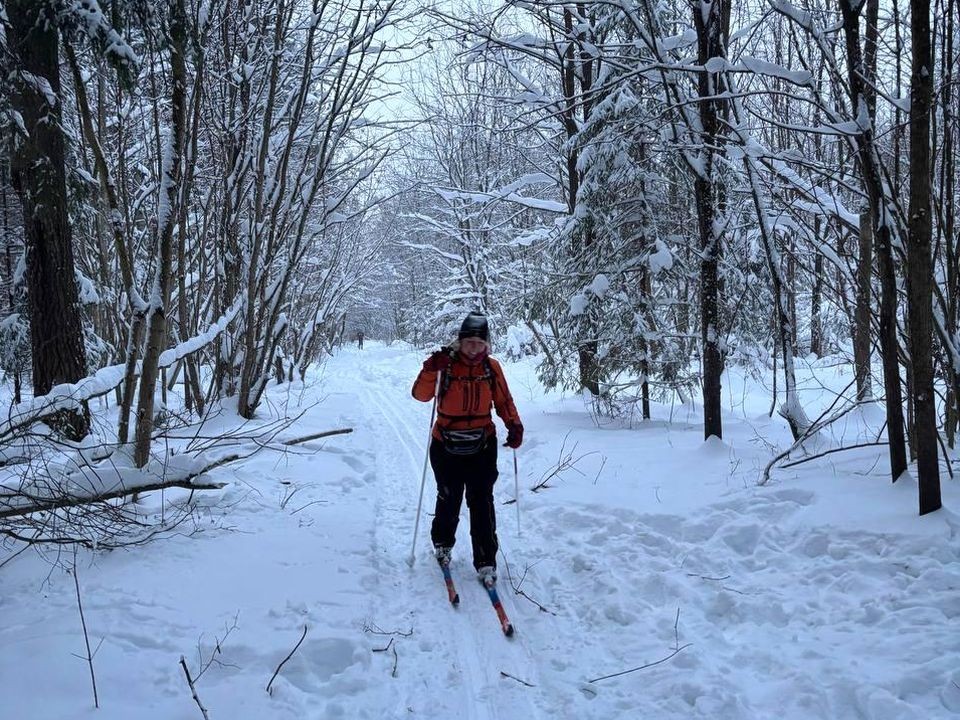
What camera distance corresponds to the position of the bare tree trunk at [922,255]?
12.6 ft

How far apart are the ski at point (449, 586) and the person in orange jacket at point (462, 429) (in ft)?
0.30

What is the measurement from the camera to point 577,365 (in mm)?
10750

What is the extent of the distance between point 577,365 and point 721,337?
11.5 ft

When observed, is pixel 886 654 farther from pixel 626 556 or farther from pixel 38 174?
pixel 38 174

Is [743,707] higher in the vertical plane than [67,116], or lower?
lower

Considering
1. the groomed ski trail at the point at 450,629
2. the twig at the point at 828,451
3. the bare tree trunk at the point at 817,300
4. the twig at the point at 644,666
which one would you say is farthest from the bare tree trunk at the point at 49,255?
the bare tree trunk at the point at 817,300

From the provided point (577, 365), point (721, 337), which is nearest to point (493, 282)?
point (577, 365)

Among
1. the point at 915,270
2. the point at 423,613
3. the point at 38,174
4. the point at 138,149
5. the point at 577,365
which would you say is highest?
the point at 138,149

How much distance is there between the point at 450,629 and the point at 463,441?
140 cm

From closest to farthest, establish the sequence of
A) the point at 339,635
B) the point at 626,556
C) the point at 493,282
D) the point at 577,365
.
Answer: the point at 339,635, the point at 626,556, the point at 577,365, the point at 493,282

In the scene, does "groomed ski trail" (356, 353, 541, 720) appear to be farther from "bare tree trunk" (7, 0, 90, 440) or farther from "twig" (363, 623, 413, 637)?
"bare tree trunk" (7, 0, 90, 440)

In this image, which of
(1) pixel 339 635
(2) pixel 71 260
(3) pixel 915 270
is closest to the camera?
(1) pixel 339 635

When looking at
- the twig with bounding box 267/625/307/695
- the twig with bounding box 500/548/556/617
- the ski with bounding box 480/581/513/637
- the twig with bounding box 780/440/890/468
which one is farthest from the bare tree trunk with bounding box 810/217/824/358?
the twig with bounding box 267/625/307/695

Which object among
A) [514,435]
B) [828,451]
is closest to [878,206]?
[828,451]
